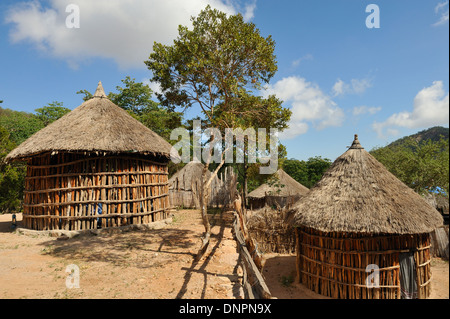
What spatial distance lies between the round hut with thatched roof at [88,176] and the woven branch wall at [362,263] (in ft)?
23.7

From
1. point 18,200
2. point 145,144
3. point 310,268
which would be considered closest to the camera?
point 310,268

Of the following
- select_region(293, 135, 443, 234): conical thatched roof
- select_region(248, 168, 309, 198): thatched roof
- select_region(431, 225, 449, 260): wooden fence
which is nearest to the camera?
select_region(293, 135, 443, 234): conical thatched roof

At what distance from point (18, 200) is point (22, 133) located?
13595mm

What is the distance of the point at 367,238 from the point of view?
6914mm

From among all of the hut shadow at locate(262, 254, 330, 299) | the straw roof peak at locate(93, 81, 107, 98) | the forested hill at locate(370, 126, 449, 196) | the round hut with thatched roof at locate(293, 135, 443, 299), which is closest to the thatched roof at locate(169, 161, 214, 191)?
the straw roof peak at locate(93, 81, 107, 98)

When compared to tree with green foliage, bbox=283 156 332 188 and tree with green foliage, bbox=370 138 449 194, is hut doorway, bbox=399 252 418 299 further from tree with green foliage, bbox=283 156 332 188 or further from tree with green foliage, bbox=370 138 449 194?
tree with green foliage, bbox=283 156 332 188

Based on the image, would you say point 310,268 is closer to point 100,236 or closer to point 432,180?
point 100,236

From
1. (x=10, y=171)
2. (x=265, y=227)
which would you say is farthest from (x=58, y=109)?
(x=265, y=227)

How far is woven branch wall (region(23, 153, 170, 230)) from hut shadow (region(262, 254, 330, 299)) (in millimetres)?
5528

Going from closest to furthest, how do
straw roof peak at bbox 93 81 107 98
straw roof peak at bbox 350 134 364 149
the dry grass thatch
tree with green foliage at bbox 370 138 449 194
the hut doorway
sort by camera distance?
the hut doorway
straw roof peak at bbox 350 134 364 149
the dry grass thatch
straw roof peak at bbox 93 81 107 98
tree with green foliage at bbox 370 138 449 194

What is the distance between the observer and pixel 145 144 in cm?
1098

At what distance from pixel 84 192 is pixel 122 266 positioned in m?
4.56

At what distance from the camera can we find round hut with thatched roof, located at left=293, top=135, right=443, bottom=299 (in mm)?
6863

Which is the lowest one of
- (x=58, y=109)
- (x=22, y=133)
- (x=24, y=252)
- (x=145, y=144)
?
(x=24, y=252)
